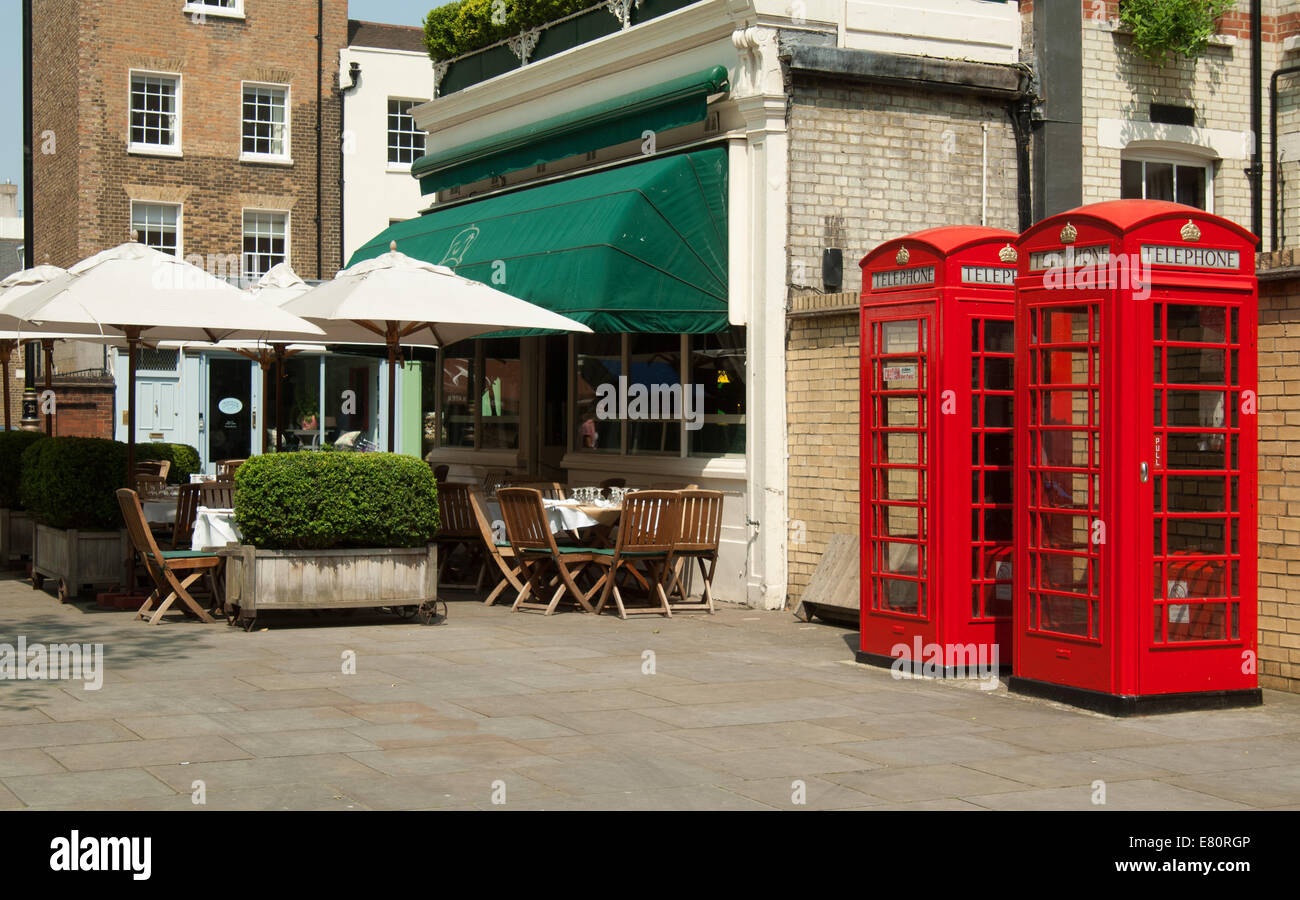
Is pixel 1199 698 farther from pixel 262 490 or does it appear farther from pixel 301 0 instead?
pixel 301 0

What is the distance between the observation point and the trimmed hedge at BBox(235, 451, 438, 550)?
1132 centimetres

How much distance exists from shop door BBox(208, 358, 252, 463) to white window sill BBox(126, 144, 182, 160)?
14.0 ft

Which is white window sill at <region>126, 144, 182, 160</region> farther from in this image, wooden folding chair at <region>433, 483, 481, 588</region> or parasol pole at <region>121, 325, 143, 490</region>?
wooden folding chair at <region>433, 483, 481, 588</region>

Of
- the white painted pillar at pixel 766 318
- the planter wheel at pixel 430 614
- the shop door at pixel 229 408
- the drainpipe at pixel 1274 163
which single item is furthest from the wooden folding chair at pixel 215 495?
the shop door at pixel 229 408

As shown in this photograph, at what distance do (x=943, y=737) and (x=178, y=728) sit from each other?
13.0 ft

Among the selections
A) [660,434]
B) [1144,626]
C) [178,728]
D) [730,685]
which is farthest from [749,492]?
[178,728]

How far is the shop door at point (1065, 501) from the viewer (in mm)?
8414

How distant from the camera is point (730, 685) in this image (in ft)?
30.7

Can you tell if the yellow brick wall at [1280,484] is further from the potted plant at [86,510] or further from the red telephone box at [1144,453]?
the potted plant at [86,510]

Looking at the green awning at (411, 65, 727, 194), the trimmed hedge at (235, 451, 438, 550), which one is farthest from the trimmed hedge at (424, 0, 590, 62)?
the trimmed hedge at (235, 451, 438, 550)

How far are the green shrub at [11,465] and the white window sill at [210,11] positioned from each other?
16881 millimetres

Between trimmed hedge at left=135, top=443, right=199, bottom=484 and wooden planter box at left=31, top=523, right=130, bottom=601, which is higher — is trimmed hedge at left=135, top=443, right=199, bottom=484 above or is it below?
above

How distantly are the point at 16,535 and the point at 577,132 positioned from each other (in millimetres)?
7532

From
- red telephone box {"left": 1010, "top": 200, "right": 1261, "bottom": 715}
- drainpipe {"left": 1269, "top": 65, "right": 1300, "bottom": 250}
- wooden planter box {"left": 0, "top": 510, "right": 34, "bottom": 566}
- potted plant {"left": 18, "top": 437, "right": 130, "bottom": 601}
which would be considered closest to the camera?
red telephone box {"left": 1010, "top": 200, "right": 1261, "bottom": 715}
